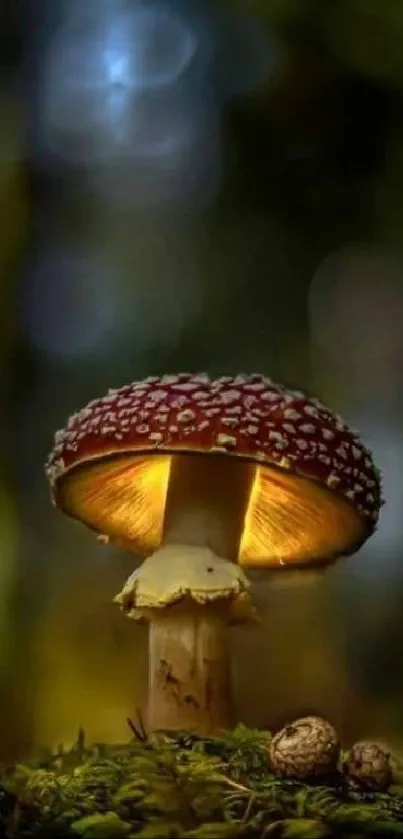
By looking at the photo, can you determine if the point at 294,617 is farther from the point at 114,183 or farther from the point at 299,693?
the point at 114,183

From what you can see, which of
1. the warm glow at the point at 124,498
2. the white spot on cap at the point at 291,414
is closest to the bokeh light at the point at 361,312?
the white spot on cap at the point at 291,414

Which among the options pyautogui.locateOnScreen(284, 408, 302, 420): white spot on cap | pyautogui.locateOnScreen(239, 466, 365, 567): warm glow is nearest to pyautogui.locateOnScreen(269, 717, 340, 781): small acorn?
pyautogui.locateOnScreen(239, 466, 365, 567): warm glow

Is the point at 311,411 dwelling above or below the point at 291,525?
above

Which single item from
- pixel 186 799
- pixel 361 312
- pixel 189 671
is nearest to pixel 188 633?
pixel 189 671

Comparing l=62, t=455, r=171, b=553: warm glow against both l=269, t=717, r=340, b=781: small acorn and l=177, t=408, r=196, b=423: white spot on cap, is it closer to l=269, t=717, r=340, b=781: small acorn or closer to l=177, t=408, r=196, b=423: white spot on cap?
l=177, t=408, r=196, b=423: white spot on cap


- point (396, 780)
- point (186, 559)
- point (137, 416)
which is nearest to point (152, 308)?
point (137, 416)

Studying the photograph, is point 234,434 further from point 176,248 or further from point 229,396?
point 176,248

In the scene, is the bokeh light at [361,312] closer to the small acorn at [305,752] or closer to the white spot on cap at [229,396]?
the white spot on cap at [229,396]
